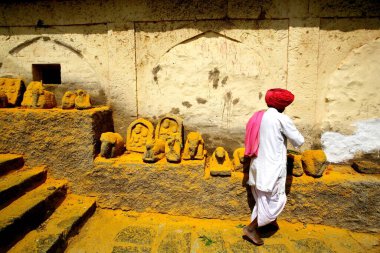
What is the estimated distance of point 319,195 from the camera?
336 cm

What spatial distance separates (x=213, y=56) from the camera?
13.3 ft

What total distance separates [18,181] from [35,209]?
57 cm

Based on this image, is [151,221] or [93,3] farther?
[93,3]

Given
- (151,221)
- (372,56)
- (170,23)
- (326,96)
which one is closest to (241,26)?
(170,23)

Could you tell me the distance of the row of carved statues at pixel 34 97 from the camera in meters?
3.86

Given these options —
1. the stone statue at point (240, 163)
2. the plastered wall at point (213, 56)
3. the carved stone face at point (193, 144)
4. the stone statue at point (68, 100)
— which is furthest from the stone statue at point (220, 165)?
the stone statue at point (68, 100)

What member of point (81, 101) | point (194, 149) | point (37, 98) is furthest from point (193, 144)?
point (37, 98)

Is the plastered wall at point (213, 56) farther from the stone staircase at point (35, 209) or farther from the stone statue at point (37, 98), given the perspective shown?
the stone staircase at point (35, 209)

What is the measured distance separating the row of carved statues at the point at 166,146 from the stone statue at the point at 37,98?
1163mm

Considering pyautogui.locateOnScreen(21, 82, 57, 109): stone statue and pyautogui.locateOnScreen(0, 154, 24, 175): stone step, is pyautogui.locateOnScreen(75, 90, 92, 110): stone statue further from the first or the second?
pyautogui.locateOnScreen(0, 154, 24, 175): stone step

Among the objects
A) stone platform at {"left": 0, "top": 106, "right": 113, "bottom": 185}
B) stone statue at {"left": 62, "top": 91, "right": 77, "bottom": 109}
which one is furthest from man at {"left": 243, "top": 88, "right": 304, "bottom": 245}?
stone statue at {"left": 62, "top": 91, "right": 77, "bottom": 109}

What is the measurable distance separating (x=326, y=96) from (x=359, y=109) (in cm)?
55

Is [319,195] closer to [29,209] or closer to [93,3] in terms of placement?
[29,209]

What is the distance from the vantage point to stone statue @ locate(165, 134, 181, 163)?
11.5 ft
